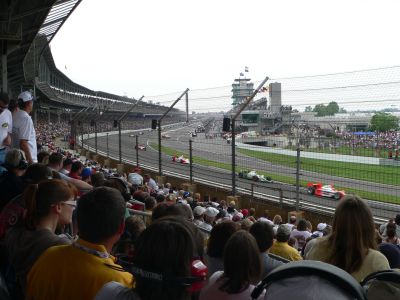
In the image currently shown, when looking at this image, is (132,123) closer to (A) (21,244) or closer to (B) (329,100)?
(B) (329,100)

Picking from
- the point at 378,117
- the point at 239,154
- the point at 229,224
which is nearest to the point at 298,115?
the point at 378,117

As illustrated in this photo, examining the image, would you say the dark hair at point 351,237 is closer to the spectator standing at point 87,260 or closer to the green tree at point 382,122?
the spectator standing at point 87,260

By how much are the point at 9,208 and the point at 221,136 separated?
1254 centimetres

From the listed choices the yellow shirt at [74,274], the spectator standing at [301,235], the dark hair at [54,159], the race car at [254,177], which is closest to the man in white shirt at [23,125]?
the dark hair at [54,159]

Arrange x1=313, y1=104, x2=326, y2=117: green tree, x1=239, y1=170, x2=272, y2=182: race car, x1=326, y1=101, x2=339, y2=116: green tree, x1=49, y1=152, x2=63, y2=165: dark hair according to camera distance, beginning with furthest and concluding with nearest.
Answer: x1=239, y1=170, x2=272, y2=182: race car < x1=313, y1=104, x2=326, y2=117: green tree < x1=326, y1=101, x2=339, y2=116: green tree < x1=49, y1=152, x2=63, y2=165: dark hair

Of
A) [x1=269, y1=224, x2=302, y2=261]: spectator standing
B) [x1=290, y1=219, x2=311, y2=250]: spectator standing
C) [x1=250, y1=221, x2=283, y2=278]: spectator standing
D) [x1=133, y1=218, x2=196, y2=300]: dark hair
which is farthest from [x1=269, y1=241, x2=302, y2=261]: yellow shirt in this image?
[x1=133, y1=218, x2=196, y2=300]: dark hair

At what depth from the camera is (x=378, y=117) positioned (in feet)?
35.1

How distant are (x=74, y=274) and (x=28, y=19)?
12.9 meters

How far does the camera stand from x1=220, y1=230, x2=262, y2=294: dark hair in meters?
2.46

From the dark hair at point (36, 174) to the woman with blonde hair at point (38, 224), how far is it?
3.28ft

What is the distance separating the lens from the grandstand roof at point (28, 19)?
1106 cm

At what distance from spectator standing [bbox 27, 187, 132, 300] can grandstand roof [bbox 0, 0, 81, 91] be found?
9240 millimetres

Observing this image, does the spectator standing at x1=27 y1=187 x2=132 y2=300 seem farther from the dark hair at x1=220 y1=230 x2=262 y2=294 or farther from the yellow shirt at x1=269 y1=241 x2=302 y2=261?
the yellow shirt at x1=269 y1=241 x2=302 y2=261

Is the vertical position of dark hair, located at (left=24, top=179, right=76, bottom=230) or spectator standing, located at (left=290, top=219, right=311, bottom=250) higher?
dark hair, located at (left=24, top=179, right=76, bottom=230)
